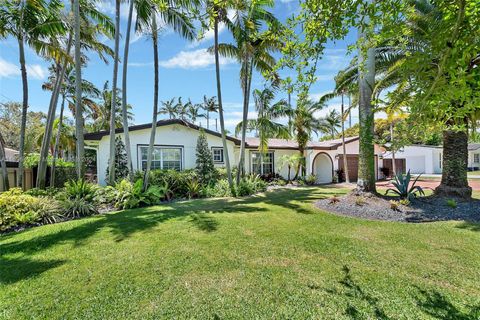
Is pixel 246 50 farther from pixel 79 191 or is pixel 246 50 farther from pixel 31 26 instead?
pixel 79 191

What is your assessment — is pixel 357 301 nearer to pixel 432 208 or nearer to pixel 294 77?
pixel 294 77

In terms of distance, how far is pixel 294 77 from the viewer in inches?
117

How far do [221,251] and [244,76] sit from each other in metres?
10.4

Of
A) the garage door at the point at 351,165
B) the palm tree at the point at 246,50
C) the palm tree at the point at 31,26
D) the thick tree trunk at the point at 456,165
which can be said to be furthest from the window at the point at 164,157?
the garage door at the point at 351,165

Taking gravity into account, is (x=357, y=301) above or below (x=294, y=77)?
below

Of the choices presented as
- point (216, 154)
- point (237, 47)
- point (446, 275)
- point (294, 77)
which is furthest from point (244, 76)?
point (446, 275)

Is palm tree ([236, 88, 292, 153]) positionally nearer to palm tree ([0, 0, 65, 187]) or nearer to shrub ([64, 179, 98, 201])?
shrub ([64, 179, 98, 201])

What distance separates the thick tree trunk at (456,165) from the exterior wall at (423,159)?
23.9 meters

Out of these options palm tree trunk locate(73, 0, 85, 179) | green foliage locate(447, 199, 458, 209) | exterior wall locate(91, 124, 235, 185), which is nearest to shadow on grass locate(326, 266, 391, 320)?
green foliage locate(447, 199, 458, 209)

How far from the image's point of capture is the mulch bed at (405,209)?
7500 mm

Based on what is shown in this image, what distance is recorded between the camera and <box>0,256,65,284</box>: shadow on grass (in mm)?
4215

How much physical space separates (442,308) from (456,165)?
8363mm

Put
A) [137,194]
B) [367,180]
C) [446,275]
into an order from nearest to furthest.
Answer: [446,275] → [367,180] → [137,194]

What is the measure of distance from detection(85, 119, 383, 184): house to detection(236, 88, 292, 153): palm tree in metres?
2.15
